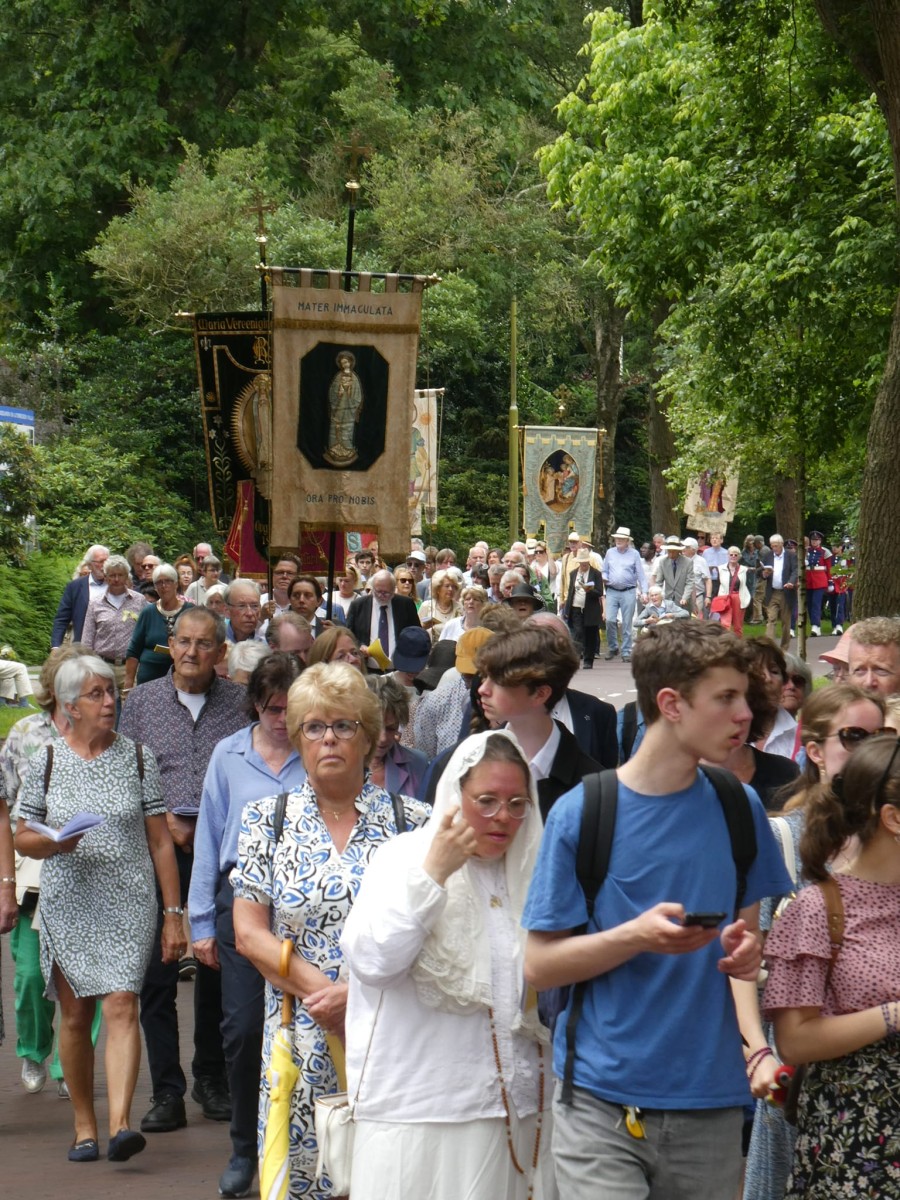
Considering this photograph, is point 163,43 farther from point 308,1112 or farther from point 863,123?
point 308,1112

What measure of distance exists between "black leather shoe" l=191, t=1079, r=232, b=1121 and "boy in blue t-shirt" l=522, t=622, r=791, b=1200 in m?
3.95

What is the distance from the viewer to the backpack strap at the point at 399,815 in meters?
5.12

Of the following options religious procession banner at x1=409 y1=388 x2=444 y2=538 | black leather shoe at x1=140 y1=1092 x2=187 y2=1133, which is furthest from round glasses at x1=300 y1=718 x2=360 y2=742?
religious procession banner at x1=409 y1=388 x2=444 y2=538

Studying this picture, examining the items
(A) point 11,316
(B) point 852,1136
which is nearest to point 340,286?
(B) point 852,1136

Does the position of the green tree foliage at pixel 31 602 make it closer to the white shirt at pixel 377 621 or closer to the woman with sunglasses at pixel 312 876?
the white shirt at pixel 377 621

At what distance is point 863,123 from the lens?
1927cm

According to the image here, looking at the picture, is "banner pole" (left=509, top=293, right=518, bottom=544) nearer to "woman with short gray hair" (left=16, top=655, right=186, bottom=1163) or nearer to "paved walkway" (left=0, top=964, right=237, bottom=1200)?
"paved walkway" (left=0, top=964, right=237, bottom=1200)

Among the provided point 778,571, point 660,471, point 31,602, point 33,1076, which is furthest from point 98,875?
point 660,471

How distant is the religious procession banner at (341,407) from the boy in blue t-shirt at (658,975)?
11109 millimetres

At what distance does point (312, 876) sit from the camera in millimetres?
4941

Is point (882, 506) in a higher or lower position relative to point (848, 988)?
A: higher

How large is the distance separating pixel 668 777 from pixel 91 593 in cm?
1398

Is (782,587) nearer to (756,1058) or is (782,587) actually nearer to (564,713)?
(564,713)

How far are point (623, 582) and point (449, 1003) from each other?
26.5m
